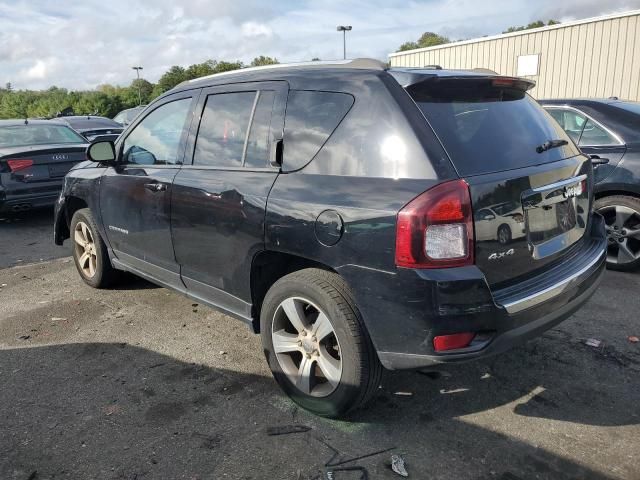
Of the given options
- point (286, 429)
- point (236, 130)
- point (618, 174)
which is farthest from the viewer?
point (618, 174)

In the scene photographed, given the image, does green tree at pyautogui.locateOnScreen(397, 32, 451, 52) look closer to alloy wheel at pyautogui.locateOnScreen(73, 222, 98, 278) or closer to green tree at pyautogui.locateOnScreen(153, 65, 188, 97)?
green tree at pyautogui.locateOnScreen(153, 65, 188, 97)

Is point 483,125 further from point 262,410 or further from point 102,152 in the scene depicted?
point 102,152

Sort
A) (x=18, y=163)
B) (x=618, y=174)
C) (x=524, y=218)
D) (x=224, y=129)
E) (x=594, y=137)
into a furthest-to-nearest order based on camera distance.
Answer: (x=18, y=163) → (x=594, y=137) → (x=618, y=174) → (x=224, y=129) → (x=524, y=218)

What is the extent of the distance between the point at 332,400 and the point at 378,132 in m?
1.39

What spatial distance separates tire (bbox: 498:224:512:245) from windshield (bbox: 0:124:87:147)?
800 cm

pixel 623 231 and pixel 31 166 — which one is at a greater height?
pixel 31 166

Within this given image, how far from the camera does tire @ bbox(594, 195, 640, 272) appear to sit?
16.4ft

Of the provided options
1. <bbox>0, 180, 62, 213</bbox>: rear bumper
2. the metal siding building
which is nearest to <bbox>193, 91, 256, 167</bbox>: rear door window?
<bbox>0, 180, 62, 213</bbox>: rear bumper

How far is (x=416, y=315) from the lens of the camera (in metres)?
2.38

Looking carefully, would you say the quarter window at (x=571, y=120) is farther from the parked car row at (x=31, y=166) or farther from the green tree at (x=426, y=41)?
the green tree at (x=426, y=41)

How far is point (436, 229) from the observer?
2350mm

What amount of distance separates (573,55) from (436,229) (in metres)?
17.4

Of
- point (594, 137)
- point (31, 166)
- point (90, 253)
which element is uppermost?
point (594, 137)

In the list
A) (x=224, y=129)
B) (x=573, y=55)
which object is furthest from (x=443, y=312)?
(x=573, y=55)
